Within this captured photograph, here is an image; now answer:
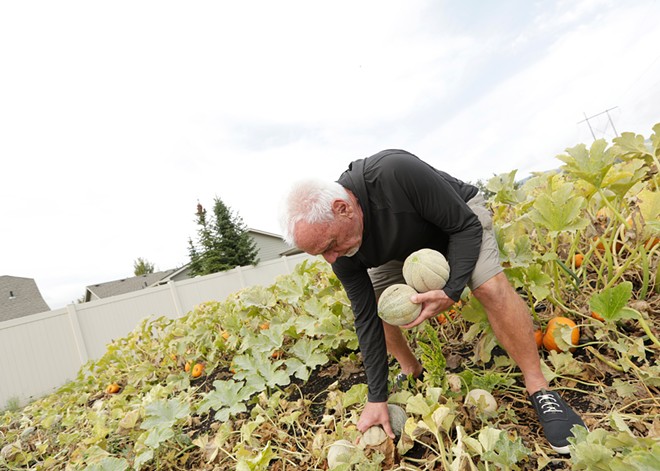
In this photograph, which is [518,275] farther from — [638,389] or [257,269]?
[257,269]

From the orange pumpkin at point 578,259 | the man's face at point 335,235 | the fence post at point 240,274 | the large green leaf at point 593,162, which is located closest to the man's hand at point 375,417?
the man's face at point 335,235

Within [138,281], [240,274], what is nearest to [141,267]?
[138,281]

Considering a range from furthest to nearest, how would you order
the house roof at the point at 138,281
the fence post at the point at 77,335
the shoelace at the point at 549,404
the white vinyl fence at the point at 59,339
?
the house roof at the point at 138,281 < the fence post at the point at 77,335 < the white vinyl fence at the point at 59,339 < the shoelace at the point at 549,404

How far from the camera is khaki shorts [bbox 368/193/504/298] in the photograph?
1.48 meters

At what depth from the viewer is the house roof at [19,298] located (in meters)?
18.1

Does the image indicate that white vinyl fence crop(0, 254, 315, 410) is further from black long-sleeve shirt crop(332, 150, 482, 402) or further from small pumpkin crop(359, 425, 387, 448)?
small pumpkin crop(359, 425, 387, 448)

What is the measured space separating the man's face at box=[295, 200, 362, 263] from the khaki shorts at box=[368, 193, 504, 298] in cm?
41

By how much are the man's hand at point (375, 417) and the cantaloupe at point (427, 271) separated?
1.73 ft

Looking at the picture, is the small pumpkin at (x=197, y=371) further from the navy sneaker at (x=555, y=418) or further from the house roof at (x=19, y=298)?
the house roof at (x=19, y=298)

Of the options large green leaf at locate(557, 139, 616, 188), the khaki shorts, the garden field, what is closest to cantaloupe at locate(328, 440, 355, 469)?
the garden field

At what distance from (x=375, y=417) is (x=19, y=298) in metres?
24.1

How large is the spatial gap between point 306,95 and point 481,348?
528 centimetres

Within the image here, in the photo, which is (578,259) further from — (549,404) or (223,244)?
(223,244)

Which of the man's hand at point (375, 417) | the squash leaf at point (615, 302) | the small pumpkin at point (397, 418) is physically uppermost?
the squash leaf at point (615, 302)
